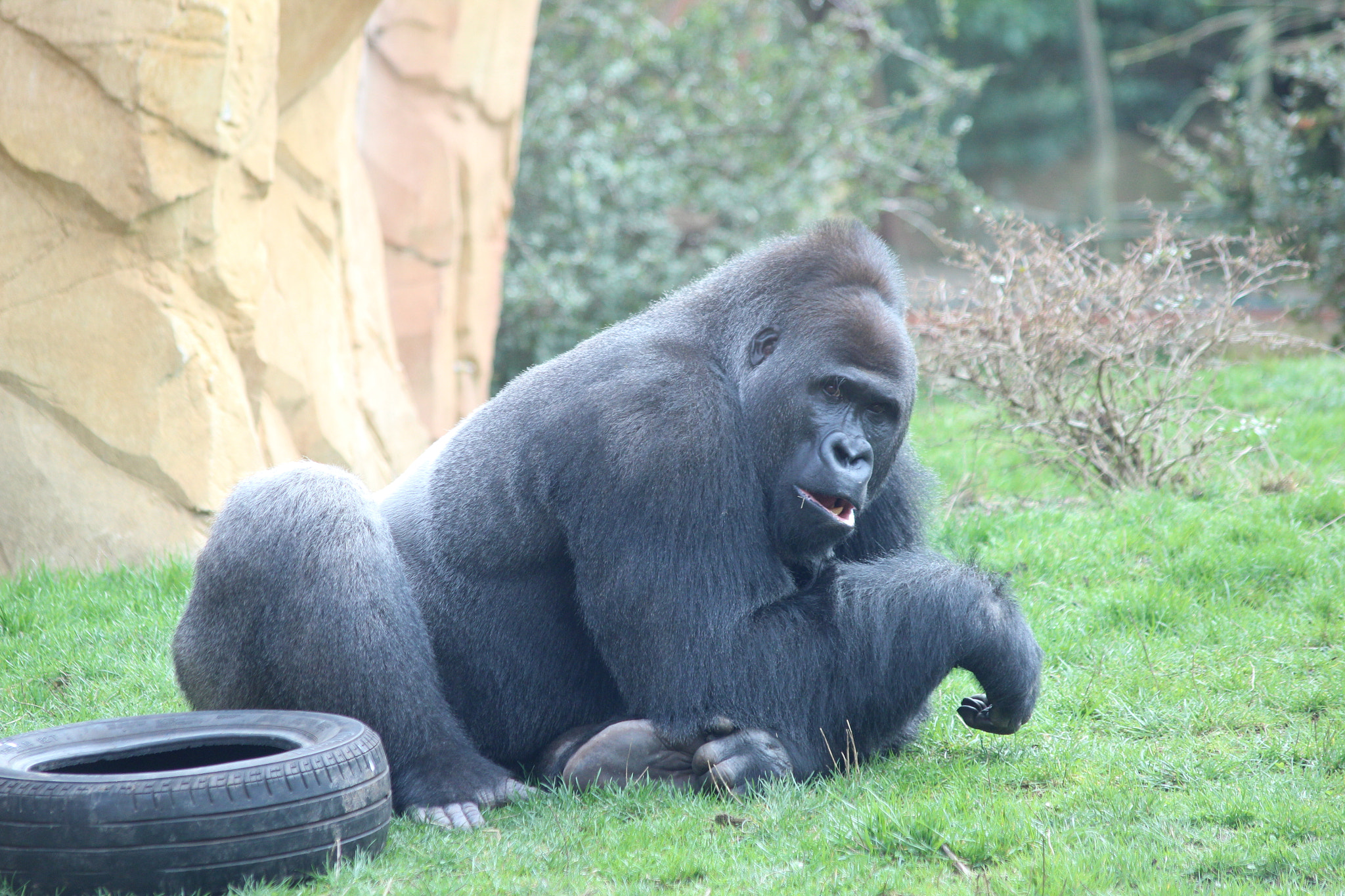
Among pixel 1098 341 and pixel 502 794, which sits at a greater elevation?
pixel 1098 341

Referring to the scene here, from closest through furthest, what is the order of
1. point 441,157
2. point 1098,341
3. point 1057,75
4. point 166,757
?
point 166,757, point 1098,341, point 441,157, point 1057,75

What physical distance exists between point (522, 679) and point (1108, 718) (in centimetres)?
172

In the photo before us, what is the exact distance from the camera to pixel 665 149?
12.5 meters

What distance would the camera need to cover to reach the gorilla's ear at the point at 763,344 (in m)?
3.69

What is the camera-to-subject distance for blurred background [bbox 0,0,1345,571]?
19.0ft

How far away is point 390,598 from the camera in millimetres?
3531

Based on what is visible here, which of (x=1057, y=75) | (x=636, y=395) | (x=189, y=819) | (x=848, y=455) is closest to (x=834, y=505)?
(x=848, y=455)

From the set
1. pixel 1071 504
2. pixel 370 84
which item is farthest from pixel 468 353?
pixel 1071 504

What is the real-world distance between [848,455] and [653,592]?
61cm

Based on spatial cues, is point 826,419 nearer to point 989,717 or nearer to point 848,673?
point 848,673

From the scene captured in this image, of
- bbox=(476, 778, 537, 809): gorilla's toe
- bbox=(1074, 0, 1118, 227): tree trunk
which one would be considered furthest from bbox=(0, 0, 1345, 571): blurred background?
bbox=(476, 778, 537, 809): gorilla's toe

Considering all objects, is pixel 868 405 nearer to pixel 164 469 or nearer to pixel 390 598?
pixel 390 598

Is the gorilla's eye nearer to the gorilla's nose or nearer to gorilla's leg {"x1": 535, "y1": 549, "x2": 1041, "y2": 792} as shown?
the gorilla's nose

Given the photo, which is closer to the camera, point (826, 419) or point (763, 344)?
point (826, 419)
